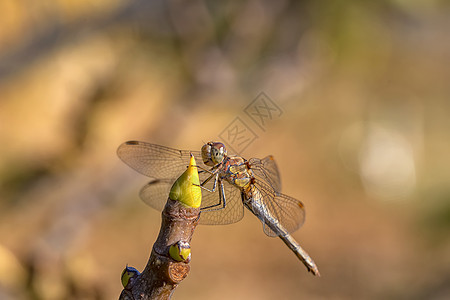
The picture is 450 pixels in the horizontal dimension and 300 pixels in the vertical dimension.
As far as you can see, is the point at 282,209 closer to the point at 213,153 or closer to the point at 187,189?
the point at 213,153

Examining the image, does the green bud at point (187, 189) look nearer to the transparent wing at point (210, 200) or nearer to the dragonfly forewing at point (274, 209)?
the transparent wing at point (210, 200)

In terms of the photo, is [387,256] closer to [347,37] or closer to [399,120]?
[399,120]

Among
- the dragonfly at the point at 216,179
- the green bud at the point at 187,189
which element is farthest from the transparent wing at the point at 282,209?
the green bud at the point at 187,189

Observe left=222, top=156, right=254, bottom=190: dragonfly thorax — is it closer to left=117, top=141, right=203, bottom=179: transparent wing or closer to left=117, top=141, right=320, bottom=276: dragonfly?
left=117, top=141, right=320, bottom=276: dragonfly

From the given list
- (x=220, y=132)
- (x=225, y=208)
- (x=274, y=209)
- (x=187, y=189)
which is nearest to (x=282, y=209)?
(x=274, y=209)

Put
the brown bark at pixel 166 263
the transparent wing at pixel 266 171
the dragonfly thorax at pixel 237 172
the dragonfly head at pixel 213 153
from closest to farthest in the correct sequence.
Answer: the brown bark at pixel 166 263
the dragonfly head at pixel 213 153
the dragonfly thorax at pixel 237 172
the transparent wing at pixel 266 171

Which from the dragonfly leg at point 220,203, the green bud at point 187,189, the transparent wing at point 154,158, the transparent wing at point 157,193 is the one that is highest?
the transparent wing at point 154,158
